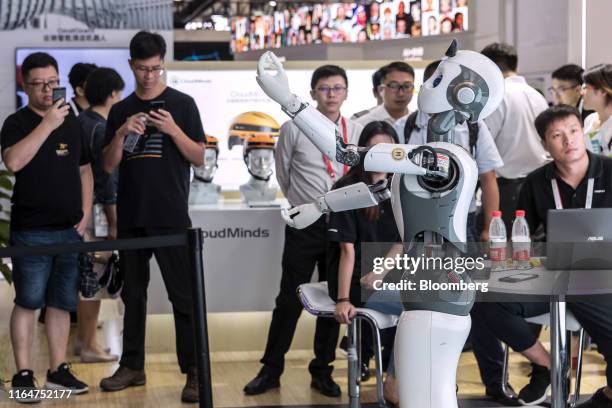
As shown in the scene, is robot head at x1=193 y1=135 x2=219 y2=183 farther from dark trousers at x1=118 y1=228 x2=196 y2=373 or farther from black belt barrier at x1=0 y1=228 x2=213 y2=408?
black belt barrier at x1=0 y1=228 x2=213 y2=408

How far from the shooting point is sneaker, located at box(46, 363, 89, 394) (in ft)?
15.0

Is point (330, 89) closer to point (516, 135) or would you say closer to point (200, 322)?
point (516, 135)

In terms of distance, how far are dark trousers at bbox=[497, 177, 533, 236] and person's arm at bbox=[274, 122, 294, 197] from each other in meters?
1.19

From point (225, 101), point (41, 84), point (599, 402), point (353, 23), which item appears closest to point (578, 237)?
point (599, 402)

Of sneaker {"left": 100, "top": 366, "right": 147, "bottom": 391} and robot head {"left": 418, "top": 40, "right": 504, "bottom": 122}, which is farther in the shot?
sneaker {"left": 100, "top": 366, "right": 147, "bottom": 391}

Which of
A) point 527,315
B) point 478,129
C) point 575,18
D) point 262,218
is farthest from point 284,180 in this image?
point 575,18

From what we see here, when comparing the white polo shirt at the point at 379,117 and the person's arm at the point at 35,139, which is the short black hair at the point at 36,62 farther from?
the white polo shirt at the point at 379,117

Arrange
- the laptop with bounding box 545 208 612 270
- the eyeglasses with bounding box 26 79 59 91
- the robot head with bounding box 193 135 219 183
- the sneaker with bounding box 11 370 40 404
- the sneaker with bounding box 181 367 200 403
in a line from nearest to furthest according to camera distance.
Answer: the sneaker with bounding box 11 370 40 404, the laptop with bounding box 545 208 612 270, the eyeglasses with bounding box 26 79 59 91, the sneaker with bounding box 181 367 200 403, the robot head with bounding box 193 135 219 183

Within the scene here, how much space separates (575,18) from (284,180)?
Result: 3.59 meters

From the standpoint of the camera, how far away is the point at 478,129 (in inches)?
190

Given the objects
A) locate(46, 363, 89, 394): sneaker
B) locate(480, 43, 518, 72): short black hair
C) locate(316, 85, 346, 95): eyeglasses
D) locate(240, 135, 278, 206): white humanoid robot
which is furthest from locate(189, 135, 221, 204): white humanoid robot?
locate(480, 43, 518, 72): short black hair

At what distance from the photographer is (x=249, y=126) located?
6508mm

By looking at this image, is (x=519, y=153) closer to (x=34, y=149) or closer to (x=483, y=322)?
(x=483, y=322)

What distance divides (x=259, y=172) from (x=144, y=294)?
1228mm
